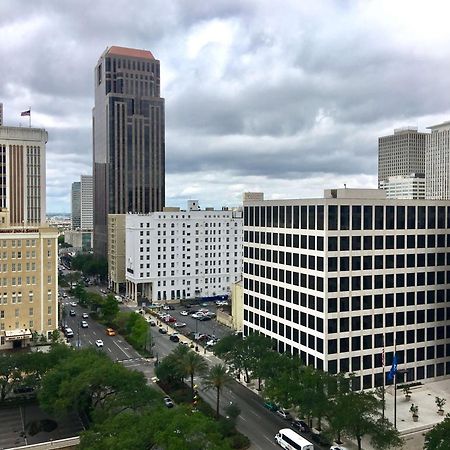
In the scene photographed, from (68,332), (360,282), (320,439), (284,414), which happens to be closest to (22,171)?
(68,332)

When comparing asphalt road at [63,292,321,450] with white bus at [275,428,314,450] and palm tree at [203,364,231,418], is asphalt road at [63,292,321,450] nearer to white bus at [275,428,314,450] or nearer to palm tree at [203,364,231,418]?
white bus at [275,428,314,450]

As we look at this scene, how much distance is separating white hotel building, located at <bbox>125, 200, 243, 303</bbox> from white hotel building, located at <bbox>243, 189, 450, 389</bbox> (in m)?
72.1

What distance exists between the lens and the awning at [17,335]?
93.4 metres

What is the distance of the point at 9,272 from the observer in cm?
9562

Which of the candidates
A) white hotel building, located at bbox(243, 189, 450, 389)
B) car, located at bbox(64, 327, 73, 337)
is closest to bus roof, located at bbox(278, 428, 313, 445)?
white hotel building, located at bbox(243, 189, 450, 389)

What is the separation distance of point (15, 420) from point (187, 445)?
109ft

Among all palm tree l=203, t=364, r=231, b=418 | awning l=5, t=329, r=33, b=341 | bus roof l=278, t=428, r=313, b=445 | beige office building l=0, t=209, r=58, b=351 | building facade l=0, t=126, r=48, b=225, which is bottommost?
bus roof l=278, t=428, r=313, b=445

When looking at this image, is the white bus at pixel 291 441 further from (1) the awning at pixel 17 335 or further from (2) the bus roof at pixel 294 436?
(1) the awning at pixel 17 335

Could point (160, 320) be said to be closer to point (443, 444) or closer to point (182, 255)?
point (182, 255)

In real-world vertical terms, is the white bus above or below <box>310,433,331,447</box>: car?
above

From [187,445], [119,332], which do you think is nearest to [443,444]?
[187,445]

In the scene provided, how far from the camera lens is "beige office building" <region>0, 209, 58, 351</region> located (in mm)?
95188

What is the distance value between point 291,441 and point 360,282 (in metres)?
25.2

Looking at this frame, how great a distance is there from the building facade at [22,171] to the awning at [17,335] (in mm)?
39231
